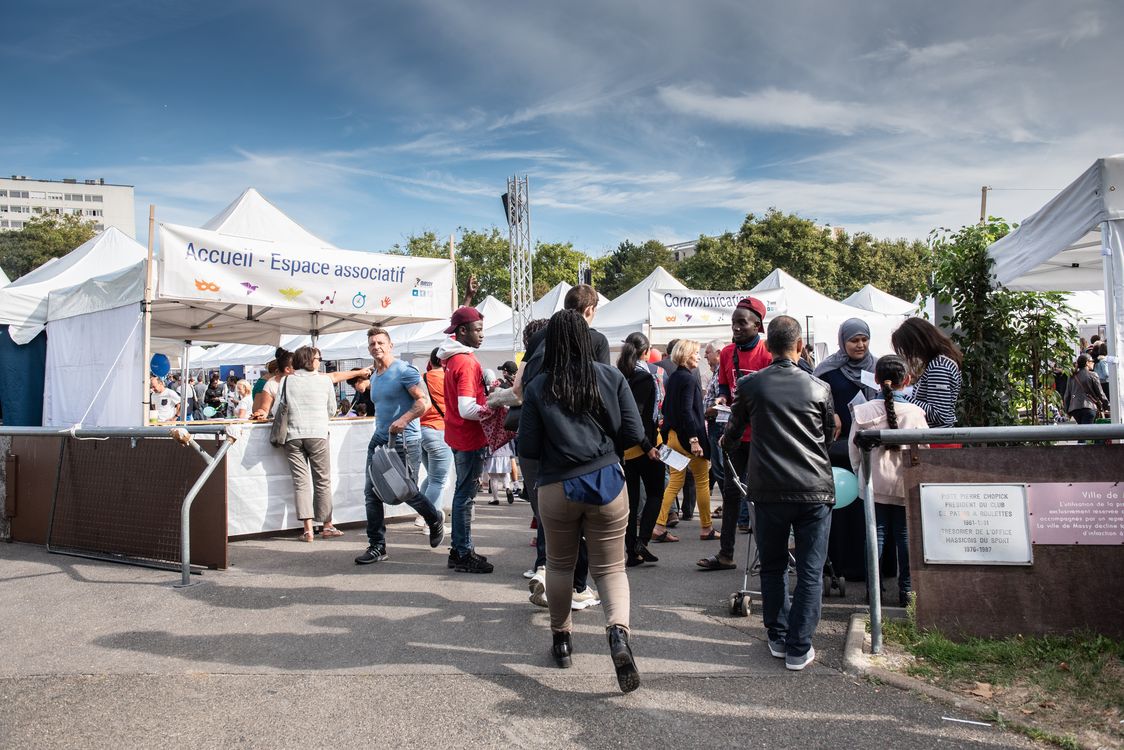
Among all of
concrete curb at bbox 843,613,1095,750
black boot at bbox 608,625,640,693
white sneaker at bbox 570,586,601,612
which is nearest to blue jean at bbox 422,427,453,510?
white sneaker at bbox 570,586,601,612

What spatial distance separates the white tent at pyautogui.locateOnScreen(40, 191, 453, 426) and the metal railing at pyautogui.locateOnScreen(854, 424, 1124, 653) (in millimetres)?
6607

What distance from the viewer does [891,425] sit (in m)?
4.70

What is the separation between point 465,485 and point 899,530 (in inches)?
118

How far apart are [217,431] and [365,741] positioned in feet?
11.8

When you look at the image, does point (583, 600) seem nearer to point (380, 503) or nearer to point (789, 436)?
point (789, 436)

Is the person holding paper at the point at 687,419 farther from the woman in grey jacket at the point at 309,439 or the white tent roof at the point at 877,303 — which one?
the white tent roof at the point at 877,303

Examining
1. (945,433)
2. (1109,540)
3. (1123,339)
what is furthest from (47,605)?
(1123,339)

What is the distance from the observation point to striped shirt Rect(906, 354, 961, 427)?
514 cm

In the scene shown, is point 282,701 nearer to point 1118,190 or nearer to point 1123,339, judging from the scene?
point 1123,339

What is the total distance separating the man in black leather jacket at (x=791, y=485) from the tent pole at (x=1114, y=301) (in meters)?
2.23

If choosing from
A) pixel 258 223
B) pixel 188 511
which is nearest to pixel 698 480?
pixel 188 511

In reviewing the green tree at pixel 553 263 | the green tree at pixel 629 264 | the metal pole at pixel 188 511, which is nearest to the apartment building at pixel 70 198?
the green tree at pixel 629 264

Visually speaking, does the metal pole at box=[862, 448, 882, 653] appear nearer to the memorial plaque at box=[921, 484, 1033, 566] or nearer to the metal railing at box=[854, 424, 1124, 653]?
the metal railing at box=[854, 424, 1124, 653]

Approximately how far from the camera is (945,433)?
394 centimetres
